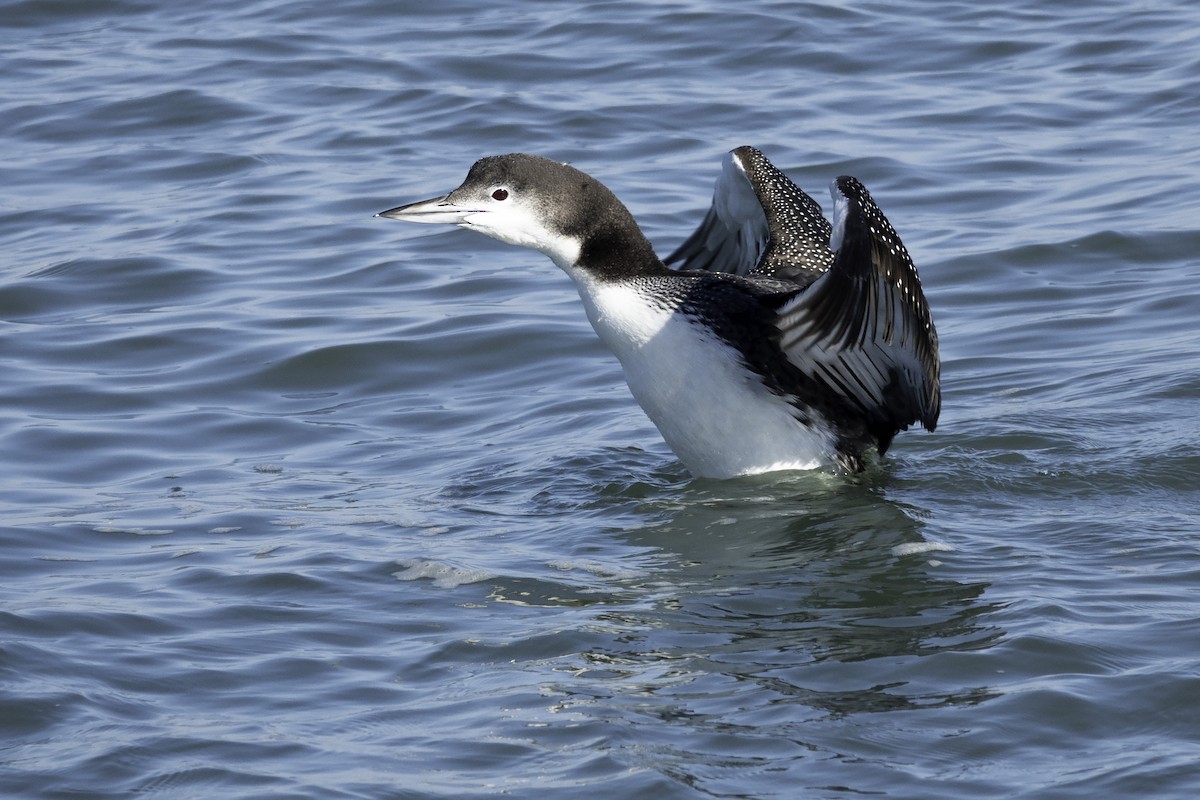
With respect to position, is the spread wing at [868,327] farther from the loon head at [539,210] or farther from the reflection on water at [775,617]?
the loon head at [539,210]

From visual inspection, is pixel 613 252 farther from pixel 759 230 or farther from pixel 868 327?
pixel 759 230

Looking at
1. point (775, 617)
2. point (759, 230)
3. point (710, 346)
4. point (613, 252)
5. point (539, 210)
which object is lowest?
point (775, 617)

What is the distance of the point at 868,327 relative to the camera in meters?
5.54

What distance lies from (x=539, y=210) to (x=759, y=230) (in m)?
1.78

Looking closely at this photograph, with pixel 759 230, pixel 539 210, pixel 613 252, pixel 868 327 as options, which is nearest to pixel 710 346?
pixel 613 252

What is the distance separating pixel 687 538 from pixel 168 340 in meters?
3.28

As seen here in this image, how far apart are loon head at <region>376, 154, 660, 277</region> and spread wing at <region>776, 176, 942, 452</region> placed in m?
0.68

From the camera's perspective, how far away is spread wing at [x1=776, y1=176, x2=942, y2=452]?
204 inches

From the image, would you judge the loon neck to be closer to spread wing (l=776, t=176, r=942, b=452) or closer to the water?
spread wing (l=776, t=176, r=942, b=452)

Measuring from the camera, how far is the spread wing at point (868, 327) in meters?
5.18

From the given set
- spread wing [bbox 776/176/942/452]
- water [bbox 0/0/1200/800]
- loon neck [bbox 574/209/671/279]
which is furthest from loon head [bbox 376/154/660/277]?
water [bbox 0/0/1200/800]

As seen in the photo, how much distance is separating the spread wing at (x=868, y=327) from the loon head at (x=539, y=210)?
683 millimetres

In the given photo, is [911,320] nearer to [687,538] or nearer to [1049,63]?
[687,538]

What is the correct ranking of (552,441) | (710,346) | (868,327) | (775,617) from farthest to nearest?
(552,441) < (710,346) < (868,327) < (775,617)
